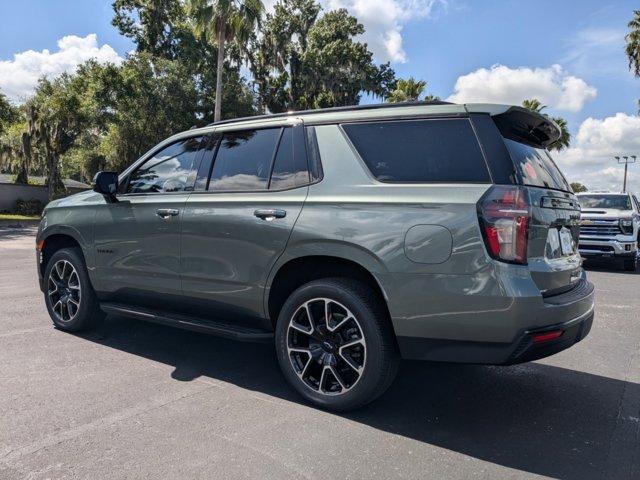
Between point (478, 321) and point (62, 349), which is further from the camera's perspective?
point (62, 349)

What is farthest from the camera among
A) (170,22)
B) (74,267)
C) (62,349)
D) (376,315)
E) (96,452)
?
(170,22)

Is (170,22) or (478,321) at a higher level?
(170,22)

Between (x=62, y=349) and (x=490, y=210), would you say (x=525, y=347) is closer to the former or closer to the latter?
(x=490, y=210)

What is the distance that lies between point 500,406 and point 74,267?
3960 millimetres

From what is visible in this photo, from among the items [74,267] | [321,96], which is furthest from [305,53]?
[74,267]

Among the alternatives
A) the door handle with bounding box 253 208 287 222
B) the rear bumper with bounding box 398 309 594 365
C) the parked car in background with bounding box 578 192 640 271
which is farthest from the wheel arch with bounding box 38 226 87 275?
the parked car in background with bounding box 578 192 640 271

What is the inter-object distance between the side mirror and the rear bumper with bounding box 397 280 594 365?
118 inches

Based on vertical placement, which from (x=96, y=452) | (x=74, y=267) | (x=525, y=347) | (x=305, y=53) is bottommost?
(x=96, y=452)

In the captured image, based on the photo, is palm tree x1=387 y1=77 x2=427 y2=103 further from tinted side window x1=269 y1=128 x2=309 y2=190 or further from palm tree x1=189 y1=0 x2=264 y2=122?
tinted side window x1=269 y1=128 x2=309 y2=190

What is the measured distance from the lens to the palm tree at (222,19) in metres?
22.8

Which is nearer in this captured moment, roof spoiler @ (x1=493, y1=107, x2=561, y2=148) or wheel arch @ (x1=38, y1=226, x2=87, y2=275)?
roof spoiler @ (x1=493, y1=107, x2=561, y2=148)

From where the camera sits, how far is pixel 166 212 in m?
4.08

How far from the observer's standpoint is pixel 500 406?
11.4 feet

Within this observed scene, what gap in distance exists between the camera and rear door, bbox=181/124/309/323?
351 centimetres
